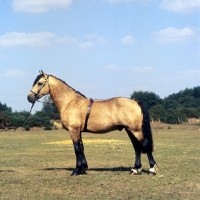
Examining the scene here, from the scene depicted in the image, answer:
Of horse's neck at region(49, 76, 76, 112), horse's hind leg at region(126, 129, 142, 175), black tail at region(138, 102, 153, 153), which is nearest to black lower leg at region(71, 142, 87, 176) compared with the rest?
horse's neck at region(49, 76, 76, 112)

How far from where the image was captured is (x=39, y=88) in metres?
12.9

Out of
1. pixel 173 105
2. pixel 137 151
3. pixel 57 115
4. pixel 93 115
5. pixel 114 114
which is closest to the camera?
pixel 114 114

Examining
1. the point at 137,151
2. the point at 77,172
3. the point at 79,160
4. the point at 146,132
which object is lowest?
the point at 77,172

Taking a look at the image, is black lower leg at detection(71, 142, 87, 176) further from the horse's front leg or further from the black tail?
the black tail

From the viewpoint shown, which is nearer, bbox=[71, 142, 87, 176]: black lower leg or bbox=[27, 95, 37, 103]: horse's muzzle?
bbox=[71, 142, 87, 176]: black lower leg

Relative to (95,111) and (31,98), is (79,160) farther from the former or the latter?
(31,98)

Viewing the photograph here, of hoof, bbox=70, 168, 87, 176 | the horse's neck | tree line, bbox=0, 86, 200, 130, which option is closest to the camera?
hoof, bbox=70, 168, 87, 176

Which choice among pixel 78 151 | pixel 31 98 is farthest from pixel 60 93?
pixel 78 151

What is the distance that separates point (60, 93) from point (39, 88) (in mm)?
676

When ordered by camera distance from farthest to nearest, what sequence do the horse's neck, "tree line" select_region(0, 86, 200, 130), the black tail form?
"tree line" select_region(0, 86, 200, 130), the horse's neck, the black tail

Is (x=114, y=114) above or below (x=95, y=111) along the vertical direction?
below

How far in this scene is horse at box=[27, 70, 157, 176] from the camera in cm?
1192

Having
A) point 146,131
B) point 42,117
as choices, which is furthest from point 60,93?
point 42,117

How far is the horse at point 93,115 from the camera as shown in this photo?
1192cm
